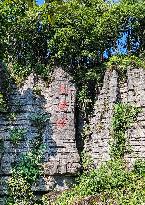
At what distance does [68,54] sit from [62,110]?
7.06 ft

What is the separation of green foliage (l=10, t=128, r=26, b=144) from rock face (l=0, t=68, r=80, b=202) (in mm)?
86

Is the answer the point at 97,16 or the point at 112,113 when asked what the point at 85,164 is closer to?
the point at 112,113

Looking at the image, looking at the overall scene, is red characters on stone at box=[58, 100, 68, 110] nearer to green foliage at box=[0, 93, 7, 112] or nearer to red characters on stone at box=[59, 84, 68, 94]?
red characters on stone at box=[59, 84, 68, 94]

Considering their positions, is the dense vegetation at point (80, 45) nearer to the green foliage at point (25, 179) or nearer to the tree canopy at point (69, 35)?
the tree canopy at point (69, 35)

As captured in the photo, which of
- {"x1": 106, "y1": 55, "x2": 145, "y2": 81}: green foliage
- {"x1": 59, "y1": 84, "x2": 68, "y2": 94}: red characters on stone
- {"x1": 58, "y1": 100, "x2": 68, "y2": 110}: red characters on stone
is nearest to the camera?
{"x1": 58, "y1": 100, "x2": 68, "y2": 110}: red characters on stone

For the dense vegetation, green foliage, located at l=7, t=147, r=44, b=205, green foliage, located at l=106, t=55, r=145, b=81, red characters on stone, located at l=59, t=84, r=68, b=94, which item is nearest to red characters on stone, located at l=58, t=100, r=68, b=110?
red characters on stone, located at l=59, t=84, r=68, b=94

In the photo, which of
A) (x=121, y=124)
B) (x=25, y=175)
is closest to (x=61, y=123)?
(x=121, y=124)

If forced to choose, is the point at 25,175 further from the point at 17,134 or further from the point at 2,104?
the point at 2,104

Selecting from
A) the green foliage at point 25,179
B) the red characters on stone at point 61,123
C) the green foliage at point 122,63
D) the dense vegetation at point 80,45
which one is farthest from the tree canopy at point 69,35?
the green foliage at point 25,179

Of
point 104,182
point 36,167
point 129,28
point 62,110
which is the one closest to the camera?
point 104,182

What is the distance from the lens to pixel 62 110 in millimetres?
14461

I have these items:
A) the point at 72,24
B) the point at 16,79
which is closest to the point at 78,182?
the point at 16,79

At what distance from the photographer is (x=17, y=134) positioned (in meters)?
14.0

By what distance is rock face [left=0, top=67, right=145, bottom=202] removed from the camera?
13523 millimetres
